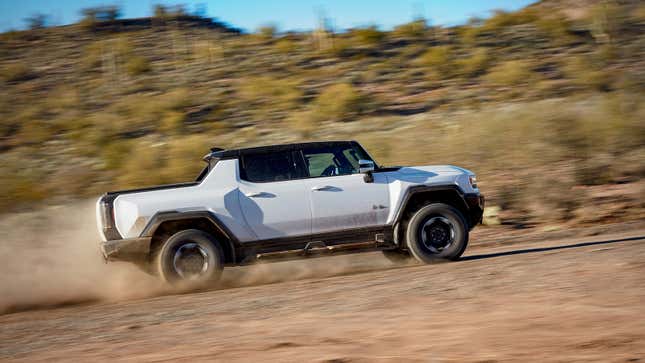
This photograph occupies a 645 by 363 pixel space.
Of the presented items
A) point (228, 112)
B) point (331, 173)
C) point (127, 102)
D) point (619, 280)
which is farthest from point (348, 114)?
point (619, 280)

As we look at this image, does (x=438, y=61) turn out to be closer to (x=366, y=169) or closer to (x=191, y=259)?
(x=366, y=169)

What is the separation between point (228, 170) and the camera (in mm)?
9742

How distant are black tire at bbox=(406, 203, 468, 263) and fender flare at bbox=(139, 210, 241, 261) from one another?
2.15 meters

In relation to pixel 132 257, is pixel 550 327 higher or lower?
lower

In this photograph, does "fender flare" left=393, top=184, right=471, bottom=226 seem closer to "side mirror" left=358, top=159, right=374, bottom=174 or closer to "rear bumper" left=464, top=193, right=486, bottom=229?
"rear bumper" left=464, top=193, right=486, bottom=229

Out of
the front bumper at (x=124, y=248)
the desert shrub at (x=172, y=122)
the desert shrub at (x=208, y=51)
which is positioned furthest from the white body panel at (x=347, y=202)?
the desert shrub at (x=208, y=51)

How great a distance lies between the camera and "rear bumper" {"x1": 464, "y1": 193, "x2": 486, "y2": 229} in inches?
412

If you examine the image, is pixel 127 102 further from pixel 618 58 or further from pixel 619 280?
pixel 619 280

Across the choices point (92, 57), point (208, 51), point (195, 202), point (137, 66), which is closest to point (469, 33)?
point (208, 51)

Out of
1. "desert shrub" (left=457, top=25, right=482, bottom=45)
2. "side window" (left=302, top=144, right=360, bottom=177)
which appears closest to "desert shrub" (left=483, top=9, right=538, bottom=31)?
"desert shrub" (left=457, top=25, right=482, bottom=45)

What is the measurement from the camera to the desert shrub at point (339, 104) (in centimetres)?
2720

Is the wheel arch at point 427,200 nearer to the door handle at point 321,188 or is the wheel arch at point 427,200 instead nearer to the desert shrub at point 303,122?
the door handle at point 321,188

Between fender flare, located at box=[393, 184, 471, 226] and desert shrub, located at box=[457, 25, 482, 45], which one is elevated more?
desert shrub, located at box=[457, 25, 482, 45]

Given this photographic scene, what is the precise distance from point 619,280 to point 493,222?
8.09 meters
